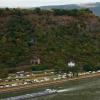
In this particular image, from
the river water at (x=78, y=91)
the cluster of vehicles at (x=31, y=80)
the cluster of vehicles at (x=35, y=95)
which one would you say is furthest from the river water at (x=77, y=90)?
the cluster of vehicles at (x=31, y=80)

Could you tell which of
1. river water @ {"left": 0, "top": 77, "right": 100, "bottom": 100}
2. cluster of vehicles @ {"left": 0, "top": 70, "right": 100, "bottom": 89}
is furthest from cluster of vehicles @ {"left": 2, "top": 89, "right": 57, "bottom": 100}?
cluster of vehicles @ {"left": 0, "top": 70, "right": 100, "bottom": 89}

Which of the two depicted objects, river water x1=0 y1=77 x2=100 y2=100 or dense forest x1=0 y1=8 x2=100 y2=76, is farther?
dense forest x1=0 y1=8 x2=100 y2=76

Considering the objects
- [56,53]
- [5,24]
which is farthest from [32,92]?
[5,24]

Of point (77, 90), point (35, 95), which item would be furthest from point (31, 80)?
point (35, 95)

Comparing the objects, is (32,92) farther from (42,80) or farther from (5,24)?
(5,24)

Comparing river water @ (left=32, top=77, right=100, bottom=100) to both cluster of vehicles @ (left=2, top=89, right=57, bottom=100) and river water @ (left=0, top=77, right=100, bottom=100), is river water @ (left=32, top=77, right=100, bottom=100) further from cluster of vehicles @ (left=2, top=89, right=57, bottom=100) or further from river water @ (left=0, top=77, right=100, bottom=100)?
cluster of vehicles @ (left=2, top=89, right=57, bottom=100)

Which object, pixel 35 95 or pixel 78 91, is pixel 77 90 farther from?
pixel 35 95
